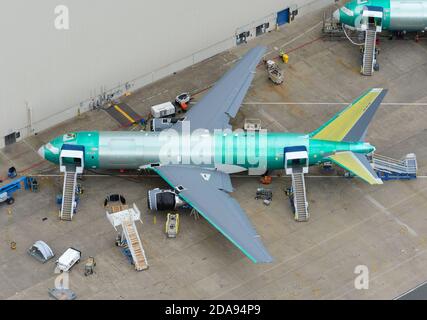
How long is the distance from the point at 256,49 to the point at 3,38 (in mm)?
31183

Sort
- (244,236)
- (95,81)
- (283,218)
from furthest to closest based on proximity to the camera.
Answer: (95,81) → (283,218) → (244,236)

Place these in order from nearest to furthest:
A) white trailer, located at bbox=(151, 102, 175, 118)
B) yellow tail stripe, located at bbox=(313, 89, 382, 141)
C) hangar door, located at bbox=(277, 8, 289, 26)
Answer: yellow tail stripe, located at bbox=(313, 89, 382, 141) → white trailer, located at bbox=(151, 102, 175, 118) → hangar door, located at bbox=(277, 8, 289, 26)

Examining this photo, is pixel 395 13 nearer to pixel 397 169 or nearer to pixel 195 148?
pixel 397 169

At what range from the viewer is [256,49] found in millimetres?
133125

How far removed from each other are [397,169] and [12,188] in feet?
136

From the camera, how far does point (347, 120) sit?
120 metres

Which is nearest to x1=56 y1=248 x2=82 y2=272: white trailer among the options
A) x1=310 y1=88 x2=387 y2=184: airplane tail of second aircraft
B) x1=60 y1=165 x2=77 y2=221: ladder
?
x1=60 y1=165 x2=77 y2=221: ladder

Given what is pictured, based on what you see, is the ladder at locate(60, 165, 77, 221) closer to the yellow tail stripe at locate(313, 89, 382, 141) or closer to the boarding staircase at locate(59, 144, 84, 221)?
the boarding staircase at locate(59, 144, 84, 221)

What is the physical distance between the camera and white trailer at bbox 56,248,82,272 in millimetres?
111688

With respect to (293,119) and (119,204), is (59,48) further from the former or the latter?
(293,119)

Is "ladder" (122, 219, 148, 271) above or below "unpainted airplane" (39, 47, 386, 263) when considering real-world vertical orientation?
below

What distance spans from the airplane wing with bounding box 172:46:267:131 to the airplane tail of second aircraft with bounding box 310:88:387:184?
1050 cm

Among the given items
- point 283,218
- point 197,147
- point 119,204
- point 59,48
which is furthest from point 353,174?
point 59,48

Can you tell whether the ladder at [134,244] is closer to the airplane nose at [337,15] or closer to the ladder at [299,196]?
the ladder at [299,196]
